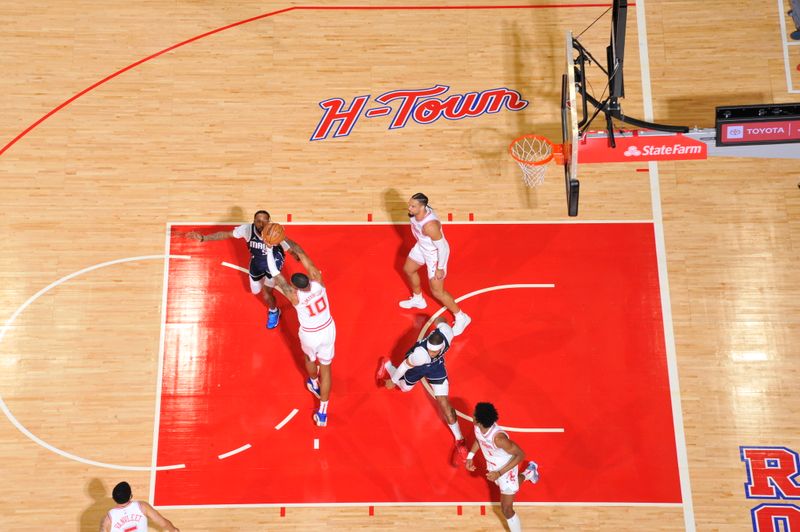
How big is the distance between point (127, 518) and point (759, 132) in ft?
28.6

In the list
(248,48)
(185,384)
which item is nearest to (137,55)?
(248,48)

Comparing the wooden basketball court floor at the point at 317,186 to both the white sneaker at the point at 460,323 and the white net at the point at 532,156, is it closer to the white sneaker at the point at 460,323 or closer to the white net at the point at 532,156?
the white net at the point at 532,156

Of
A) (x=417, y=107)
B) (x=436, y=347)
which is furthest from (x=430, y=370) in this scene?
(x=417, y=107)

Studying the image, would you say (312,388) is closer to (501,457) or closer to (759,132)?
(501,457)

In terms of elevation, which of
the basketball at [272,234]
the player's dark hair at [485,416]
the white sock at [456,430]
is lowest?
the white sock at [456,430]

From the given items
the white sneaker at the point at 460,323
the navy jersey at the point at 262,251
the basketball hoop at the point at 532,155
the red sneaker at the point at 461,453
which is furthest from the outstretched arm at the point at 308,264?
the basketball hoop at the point at 532,155

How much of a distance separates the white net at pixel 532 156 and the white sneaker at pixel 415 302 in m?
2.33

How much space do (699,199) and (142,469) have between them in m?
8.28

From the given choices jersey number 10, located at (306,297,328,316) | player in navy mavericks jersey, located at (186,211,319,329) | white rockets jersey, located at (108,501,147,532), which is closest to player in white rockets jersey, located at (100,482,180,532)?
white rockets jersey, located at (108,501,147,532)

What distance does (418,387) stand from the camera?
8.73 metres

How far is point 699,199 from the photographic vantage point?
9.45m

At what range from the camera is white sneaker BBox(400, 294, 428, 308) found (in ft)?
29.4

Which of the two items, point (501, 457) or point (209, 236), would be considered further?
point (209, 236)

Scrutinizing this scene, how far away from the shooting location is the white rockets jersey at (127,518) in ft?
22.7
